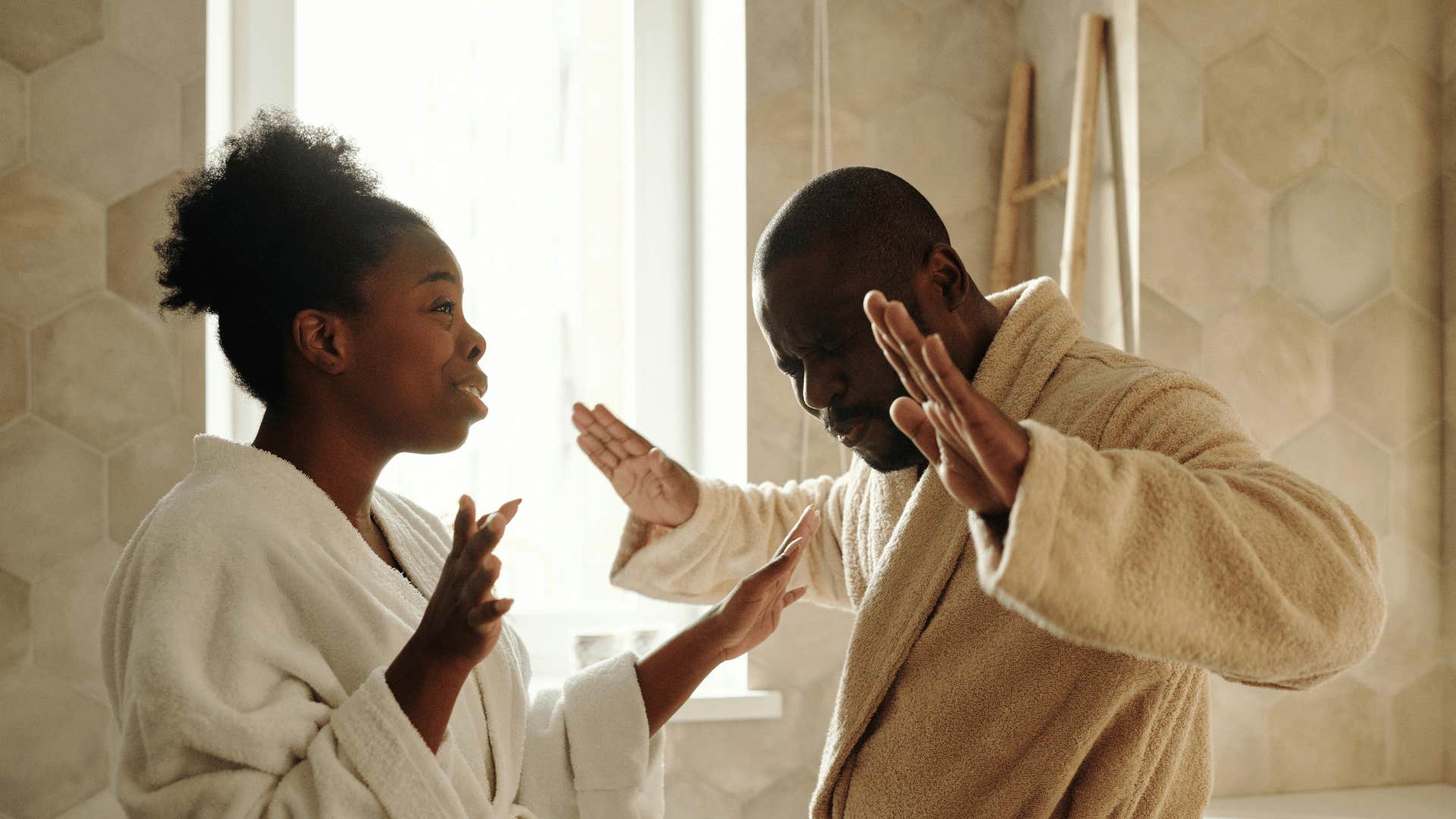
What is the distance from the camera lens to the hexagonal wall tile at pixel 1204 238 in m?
1.51

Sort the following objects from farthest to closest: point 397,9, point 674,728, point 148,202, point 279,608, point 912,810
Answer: point 397,9 → point 674,728 → point 148,202 → point 912,810 → point 279,608

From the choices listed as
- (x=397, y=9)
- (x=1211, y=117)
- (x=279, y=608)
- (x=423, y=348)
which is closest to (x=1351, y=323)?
(x=1211, y=117)

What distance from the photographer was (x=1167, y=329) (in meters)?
1.51

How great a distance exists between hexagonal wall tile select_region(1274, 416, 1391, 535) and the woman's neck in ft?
4.01

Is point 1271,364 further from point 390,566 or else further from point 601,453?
point 390,566

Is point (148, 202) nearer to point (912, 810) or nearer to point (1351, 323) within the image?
point (912, 810)

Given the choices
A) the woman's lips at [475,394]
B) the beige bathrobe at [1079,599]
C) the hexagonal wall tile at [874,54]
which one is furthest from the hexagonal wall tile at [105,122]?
the hexagonal wall tile at [874,54]

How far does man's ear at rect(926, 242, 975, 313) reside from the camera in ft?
3.50

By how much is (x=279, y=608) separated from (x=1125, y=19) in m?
1.37

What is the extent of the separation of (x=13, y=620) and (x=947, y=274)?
4.23 feet

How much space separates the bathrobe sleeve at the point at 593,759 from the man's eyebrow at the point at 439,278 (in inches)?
16.3

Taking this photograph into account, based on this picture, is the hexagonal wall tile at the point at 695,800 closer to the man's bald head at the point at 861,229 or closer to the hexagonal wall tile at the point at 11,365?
the man's bald head at the point at 861,229

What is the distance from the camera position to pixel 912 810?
38.2 inches

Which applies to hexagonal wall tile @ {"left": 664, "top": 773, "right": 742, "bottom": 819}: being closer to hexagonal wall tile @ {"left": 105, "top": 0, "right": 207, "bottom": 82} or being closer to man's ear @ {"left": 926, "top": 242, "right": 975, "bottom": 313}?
man's ear @ {"left": 926, "top": 242, "right": 975, "bottom": 313}
